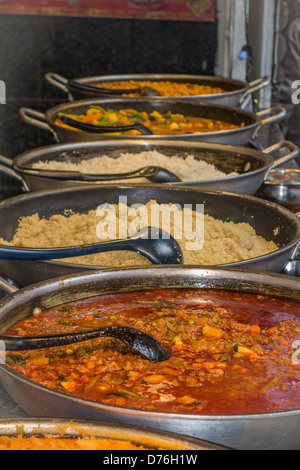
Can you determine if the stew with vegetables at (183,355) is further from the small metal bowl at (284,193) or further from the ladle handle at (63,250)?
the small metal bowl at (284,193)

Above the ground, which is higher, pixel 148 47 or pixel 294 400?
Result: pixel 148 47

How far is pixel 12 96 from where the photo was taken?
4.91 m

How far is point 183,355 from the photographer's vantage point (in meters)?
1.01

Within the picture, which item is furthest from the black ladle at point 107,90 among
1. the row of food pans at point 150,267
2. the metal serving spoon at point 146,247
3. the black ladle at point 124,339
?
the black ladle at point 124,339

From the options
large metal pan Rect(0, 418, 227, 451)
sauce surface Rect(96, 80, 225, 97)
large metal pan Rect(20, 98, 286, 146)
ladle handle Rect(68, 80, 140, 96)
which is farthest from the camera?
sauce surface Rect(96, 80, 225, 97)

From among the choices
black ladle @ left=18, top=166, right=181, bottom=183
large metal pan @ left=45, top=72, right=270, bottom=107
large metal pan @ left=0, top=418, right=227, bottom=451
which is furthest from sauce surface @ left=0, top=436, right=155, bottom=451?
large metal pan @ left=45, top=72, right=270, bottom=107

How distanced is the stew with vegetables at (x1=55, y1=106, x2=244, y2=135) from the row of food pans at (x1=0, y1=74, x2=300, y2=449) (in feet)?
0.30

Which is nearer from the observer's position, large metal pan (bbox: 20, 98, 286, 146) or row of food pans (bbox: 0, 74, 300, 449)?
row of food pans (bbox: 0, 74, 300, 449)

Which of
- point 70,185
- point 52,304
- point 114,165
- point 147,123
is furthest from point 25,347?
point 147,123

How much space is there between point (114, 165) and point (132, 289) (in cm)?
106

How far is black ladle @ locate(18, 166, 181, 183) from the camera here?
188cm

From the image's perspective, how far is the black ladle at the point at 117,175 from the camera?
1.88 m

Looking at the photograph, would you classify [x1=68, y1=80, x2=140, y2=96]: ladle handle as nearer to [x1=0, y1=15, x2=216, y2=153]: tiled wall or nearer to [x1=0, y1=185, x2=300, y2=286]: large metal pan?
[x1=0, y1=15, x2=216, y2=153]: tiled wall
